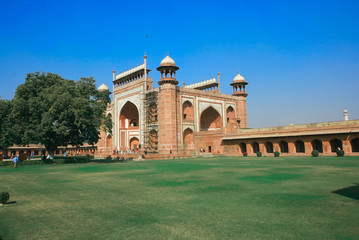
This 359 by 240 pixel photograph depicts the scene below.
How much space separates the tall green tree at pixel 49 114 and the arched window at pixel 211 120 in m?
22.0

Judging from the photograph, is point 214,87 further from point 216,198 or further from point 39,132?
point 216,198

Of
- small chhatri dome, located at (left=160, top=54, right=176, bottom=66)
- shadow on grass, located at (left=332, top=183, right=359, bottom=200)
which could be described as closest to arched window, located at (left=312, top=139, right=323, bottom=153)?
small chhatri dome, located at (left=160, top=54, right=176, bottom=66)

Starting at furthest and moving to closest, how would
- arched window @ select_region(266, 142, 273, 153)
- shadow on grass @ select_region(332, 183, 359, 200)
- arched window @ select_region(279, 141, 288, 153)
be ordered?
1. arched window @ select_region(266, 142, 273, 153)
2. arched window @ select_region(279, 141, 288, 153)
3. shadow on grass @ select_region(332, 183, 359, 200)

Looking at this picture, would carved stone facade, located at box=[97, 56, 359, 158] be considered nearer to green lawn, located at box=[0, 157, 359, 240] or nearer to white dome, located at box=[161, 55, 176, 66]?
white dome, located at box=[161, 55, 176, 66]

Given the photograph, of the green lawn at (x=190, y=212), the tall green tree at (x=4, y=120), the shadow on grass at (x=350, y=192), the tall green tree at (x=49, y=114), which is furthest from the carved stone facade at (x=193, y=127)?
the green lawn at (x=190, y=212)

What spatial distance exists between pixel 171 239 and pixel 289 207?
9.60 ft

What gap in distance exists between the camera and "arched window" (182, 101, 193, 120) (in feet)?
121

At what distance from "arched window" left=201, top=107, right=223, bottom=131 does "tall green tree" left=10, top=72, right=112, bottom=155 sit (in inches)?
865

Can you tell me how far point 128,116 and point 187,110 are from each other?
11.5 metres

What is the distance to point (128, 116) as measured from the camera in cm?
4369

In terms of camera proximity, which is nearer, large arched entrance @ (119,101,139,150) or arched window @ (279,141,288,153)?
arched window @ (279,141,288,153)

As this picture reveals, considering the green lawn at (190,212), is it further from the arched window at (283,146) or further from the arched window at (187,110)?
the arched window at (187,110)

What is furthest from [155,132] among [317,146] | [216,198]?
[216,198]

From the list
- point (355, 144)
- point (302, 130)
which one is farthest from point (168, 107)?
point (355, 144)
